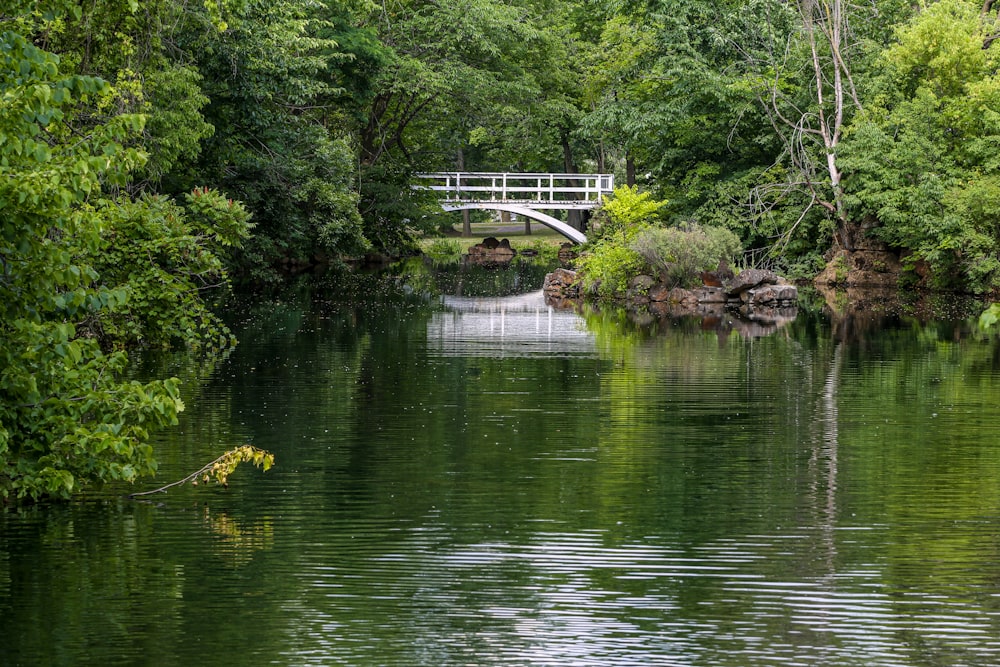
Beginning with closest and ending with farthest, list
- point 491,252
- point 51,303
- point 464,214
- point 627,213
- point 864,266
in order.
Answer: point 51,303 → point 627,213 → point 864,266 → point 491,252 → point 464,214

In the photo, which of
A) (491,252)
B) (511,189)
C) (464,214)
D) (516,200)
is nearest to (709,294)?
(511,189)

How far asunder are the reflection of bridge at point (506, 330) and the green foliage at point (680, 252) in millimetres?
2846

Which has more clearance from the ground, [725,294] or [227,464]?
[725,294]

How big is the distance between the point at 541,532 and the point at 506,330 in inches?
659

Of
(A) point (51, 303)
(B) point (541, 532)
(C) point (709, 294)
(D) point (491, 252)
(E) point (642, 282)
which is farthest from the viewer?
(D) point (491, 252)

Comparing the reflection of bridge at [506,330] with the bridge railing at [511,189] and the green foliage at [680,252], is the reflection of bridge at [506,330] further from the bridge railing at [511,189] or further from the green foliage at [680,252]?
the bridge railing at [511,189]

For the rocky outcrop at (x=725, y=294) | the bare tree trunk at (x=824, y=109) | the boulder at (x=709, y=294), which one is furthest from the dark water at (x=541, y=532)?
the bare tree trunk at (x=824, y=109)

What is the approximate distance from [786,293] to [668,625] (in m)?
26.7

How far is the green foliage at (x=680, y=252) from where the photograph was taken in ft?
110

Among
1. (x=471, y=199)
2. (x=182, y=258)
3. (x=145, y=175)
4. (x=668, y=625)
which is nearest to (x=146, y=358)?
(x=182, y=258)

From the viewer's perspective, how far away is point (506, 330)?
87.4 ft

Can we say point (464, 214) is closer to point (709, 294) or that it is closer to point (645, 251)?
point (645, 251)

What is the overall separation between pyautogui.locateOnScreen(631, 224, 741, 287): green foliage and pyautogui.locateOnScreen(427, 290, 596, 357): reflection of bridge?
285cm

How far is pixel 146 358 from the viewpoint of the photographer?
1989 centimetres
